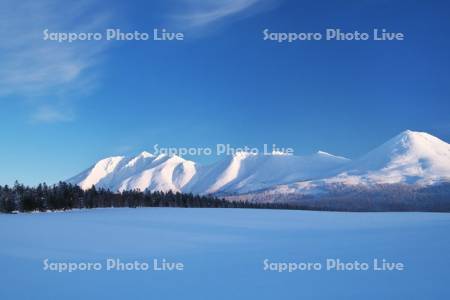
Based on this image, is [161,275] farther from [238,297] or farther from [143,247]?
[143,247]

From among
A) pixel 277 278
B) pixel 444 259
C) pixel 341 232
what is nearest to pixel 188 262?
pixel 277 278

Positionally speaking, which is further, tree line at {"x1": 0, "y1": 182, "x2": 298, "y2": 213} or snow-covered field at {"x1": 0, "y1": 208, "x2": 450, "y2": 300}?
tree line at {"x1": 0, "y1": 182, "x2": 298, "y2": 213}

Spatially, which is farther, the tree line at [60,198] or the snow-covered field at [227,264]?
the tree line at [60,198]

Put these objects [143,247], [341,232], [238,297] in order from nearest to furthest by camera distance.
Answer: [238,297], [143,247], [341,232]

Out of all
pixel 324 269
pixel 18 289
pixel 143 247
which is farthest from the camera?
pixel 143 247

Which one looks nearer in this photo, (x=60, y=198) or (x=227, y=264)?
(x=227, y=264)

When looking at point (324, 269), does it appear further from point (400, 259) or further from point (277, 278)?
point (400, 259)

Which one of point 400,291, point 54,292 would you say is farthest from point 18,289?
point 400,291

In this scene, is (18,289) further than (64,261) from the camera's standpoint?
No

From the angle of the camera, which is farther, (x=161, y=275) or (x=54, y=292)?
(x=161, y=275)
